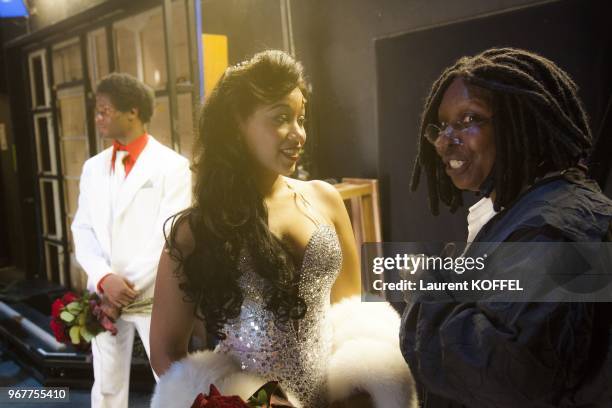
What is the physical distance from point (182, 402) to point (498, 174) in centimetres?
70

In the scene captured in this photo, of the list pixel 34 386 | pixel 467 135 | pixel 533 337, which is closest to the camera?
pixel 533 337

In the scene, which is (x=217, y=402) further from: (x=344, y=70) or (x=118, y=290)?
(x=344, y=70)

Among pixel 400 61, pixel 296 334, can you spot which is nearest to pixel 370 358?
pixel 296 334

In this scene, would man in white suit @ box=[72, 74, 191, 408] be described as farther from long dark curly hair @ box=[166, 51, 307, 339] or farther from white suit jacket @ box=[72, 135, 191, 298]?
long dark curly hair @ box=[166, 51, 307, 339]

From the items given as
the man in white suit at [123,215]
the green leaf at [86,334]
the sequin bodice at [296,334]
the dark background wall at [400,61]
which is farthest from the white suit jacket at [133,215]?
the dark background wall at [400,61]

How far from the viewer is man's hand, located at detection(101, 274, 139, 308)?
143 cm

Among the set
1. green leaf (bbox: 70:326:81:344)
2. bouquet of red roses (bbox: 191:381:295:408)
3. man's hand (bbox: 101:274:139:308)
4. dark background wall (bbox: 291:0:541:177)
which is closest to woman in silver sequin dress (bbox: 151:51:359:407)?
bouquet of red roses (bbox: 191:381:295:408)

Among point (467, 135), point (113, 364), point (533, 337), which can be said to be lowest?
point (113, 364)

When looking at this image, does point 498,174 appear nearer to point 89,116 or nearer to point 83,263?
point 83,263

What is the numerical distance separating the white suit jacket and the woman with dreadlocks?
0.83 metres

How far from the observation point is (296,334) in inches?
42.8

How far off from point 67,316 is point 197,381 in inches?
26.8

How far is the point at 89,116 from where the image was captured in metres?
2.36

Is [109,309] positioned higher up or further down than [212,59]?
further down
